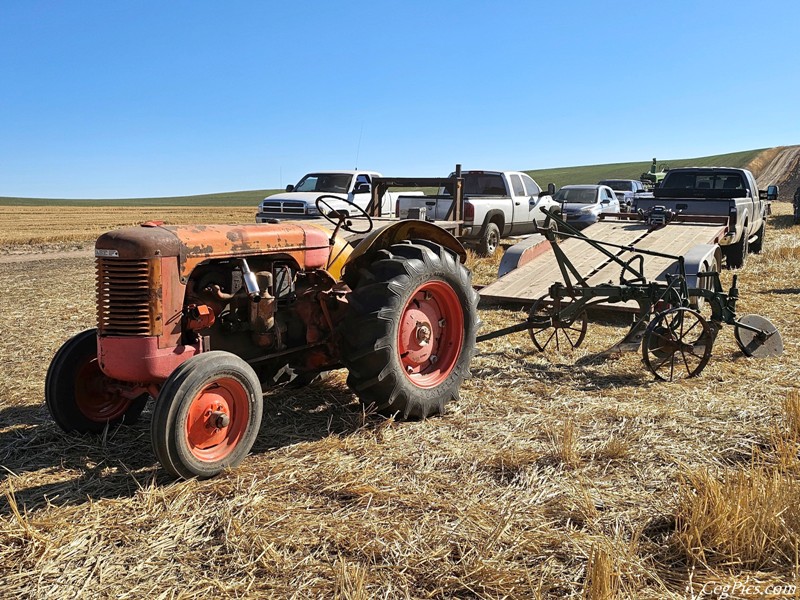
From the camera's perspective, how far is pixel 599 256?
8.74 m

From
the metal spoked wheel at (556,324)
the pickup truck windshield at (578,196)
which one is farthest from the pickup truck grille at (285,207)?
the metal spoked wheel at (556,324)

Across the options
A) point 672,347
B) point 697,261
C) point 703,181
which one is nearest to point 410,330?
point 672,347

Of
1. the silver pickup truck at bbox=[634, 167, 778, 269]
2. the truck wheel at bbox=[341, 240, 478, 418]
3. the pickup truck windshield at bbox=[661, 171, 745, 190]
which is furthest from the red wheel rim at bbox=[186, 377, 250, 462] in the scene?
the pickup truck windshield at bbox=[661, 171, 745, 190]

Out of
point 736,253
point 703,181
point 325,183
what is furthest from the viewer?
point 325,183

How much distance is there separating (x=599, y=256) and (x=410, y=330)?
16.4 ft

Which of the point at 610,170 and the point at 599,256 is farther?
the point at 610,170

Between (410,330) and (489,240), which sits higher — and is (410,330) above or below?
below

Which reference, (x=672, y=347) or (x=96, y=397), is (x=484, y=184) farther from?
(x=96, y=397)

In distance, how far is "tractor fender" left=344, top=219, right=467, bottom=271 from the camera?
4465mm

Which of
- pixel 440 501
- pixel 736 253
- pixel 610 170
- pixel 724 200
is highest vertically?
pixel 610 170

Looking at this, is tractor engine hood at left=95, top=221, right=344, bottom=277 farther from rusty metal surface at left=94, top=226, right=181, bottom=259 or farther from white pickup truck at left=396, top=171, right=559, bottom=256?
white pickup truck at left=396, top=171, right=559, bottom=256

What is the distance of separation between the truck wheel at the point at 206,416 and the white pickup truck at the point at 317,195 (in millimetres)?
10295

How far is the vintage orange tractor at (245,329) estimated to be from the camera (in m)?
3.46

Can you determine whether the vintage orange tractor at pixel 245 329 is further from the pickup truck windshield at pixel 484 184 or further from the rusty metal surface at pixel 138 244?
the pickup truck windshield at pixel 484 184
